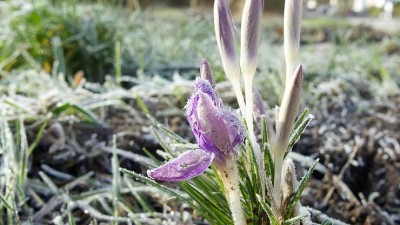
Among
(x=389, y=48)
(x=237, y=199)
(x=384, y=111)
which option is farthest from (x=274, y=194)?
(x=389, y=48)

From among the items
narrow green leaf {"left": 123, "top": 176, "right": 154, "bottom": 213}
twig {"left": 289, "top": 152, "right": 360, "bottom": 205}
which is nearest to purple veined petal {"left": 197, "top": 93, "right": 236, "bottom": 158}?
narrow green leaf {"left": 123, "top": 176, "right": 154, "bottom": 213}

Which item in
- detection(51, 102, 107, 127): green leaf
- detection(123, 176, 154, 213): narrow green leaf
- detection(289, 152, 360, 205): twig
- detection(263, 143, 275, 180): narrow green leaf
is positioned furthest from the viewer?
detection(51, 102, 107, 127): green leaf

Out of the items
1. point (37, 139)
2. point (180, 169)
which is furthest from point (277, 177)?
point (37, 139)

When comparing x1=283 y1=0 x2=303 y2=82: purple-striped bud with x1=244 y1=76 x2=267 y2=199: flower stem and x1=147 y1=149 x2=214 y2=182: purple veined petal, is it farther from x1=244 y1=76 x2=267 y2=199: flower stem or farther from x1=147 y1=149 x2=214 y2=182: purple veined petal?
x1=147 y1=149 x2=214 y2=182: purple veined petal

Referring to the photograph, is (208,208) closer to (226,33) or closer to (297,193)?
(297,193)

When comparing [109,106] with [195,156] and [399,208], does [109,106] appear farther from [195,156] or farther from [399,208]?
[195,156]

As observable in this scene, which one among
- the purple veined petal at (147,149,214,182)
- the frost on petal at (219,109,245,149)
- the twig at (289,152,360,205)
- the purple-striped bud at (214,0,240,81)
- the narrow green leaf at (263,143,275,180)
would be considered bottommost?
the twig at (289,152,360,205)

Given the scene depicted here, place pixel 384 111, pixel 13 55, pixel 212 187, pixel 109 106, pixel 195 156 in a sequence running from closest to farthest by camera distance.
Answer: pixel 195 156 < pixel 212 187 < pixel 109 106 < pixel 384 111 < pixel 13 55
